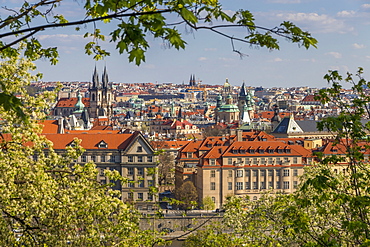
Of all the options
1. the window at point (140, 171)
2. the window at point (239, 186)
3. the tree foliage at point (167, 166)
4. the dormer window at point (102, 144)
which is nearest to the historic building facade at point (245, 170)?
the window at point (239, 186)

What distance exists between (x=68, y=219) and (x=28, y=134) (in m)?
1.86

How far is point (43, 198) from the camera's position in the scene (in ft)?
40.0

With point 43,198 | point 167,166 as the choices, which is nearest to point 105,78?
point 167,166

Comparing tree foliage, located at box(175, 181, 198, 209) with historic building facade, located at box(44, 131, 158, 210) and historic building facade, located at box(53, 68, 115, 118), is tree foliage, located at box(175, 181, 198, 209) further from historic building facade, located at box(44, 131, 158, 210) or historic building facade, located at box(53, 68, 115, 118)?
historic building facade, located at box(53, 68, 115, 118)

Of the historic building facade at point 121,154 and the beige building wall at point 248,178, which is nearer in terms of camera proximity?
the historic building facade at point 121,154

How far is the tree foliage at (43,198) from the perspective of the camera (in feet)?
39.5

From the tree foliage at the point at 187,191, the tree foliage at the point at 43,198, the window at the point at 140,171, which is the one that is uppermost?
the tree foliage at the point at 43,198

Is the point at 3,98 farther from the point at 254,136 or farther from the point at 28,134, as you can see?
the point at 254,136

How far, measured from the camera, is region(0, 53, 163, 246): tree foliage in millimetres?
12031

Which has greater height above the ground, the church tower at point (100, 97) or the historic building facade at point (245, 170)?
the church tower at point (100, 97)

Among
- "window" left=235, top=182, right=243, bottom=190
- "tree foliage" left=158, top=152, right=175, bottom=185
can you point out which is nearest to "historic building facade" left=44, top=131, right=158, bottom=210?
"tree foliage" left=158, top=152, right=175, bottom=185

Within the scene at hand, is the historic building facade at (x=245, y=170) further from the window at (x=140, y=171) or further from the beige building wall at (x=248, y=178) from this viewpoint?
the window at (x=140, y=171)

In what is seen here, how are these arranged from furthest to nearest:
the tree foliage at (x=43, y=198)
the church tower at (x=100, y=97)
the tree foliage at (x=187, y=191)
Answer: the church tower at (x=100, y=97)
the tree foliage at (x=187, y=191)
the tree foliage at (x=43, y=198)

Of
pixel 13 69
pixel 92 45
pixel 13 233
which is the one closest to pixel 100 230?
pixel 13 233
